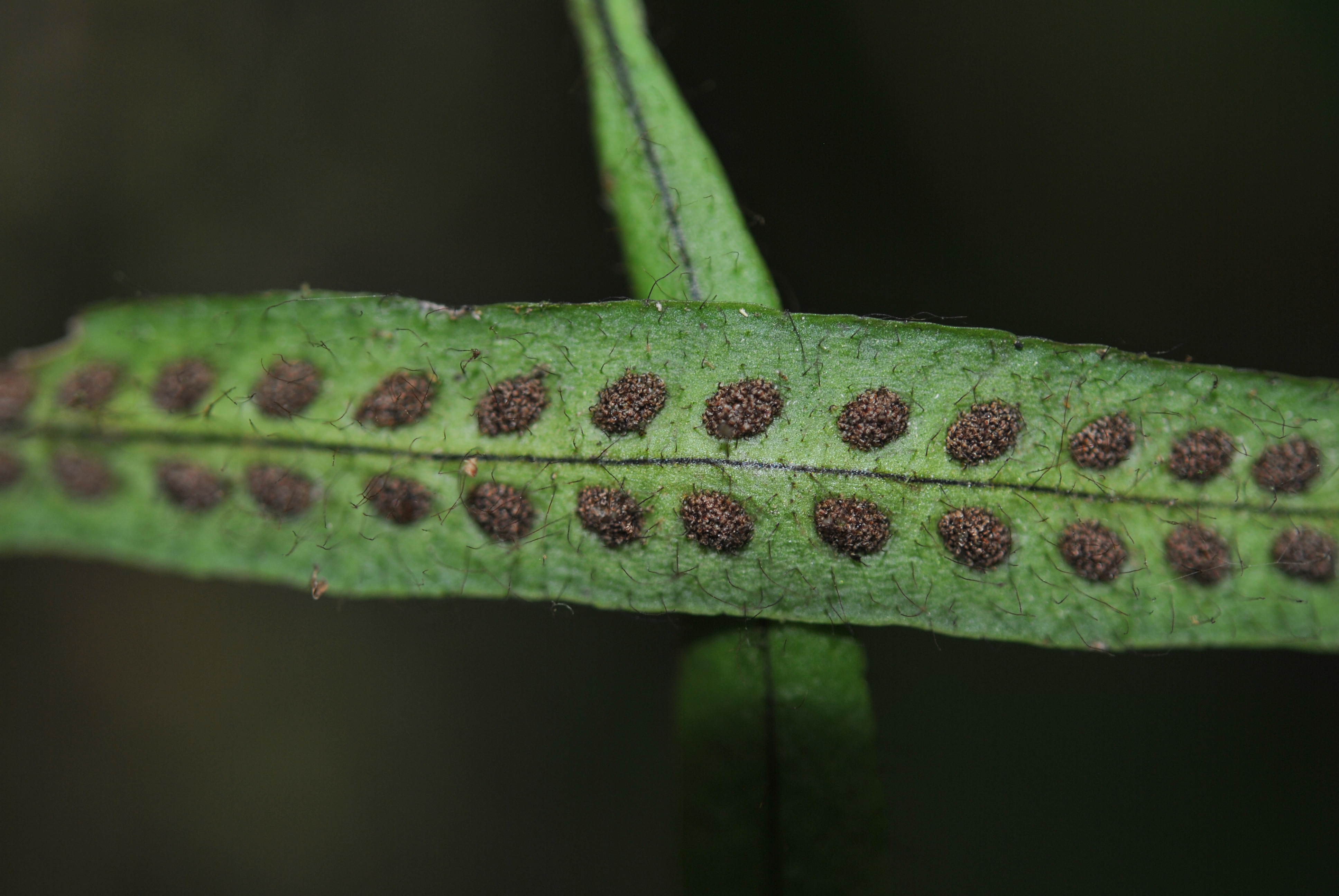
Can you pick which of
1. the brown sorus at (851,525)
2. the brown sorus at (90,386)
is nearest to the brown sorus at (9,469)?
the brown sorus at (90,386)

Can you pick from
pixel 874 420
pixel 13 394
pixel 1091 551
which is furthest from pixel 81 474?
pixel 1091 551

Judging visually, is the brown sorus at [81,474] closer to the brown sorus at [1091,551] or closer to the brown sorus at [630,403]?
the brown sorus at [630,403]

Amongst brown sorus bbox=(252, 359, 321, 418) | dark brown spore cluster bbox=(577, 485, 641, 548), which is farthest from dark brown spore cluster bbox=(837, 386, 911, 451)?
brown sorus bbox=(252, 359, 321, 418)

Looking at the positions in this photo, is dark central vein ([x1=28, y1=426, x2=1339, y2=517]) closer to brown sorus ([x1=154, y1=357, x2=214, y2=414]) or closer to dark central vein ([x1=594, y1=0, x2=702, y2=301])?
brown sorus ([x1=154, y1=357, x2=214, y2=414])

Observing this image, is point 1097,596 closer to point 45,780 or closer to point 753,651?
point 753,651

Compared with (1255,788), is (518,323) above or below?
above

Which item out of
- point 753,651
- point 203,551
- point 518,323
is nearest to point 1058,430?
point 753,651
